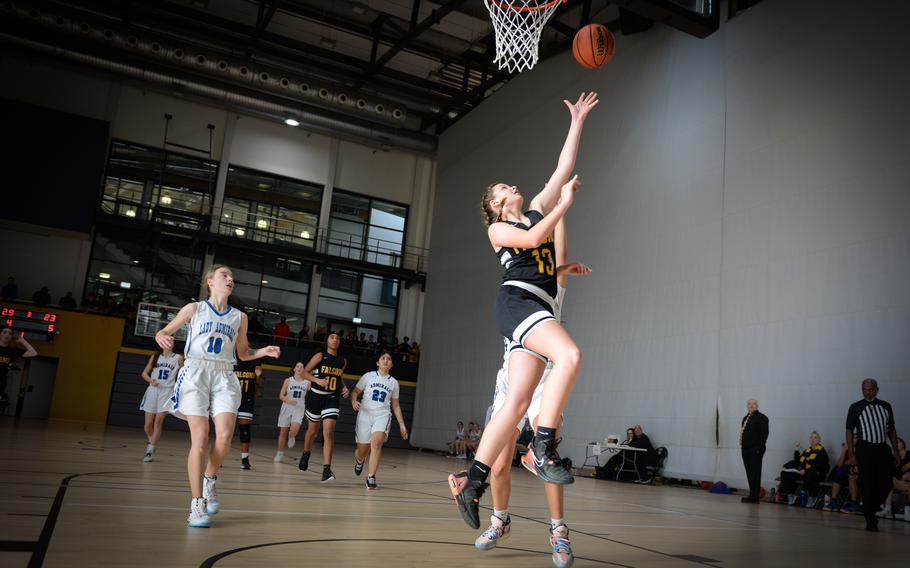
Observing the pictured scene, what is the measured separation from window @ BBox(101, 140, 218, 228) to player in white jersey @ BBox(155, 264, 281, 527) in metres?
19.6

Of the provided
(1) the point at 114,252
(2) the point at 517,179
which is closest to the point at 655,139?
(2) the point at 517,179

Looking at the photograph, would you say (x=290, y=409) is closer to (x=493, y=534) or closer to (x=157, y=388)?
(x=157, y=388)

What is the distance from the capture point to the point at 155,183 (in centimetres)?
2470

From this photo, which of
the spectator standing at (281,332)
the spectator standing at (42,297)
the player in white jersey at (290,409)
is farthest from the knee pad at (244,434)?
the spectator standing at (42,297)

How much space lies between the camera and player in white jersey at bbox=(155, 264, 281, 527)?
16.0 feet

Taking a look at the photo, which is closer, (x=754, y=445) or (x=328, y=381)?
(x=328, y=381)

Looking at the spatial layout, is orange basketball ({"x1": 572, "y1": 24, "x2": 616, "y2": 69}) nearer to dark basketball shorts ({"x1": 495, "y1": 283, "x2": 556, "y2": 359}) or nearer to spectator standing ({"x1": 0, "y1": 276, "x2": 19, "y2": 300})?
dark basketball shorts ({"x1": 495, "y1": 283, "x2": 556, "y2": 359})

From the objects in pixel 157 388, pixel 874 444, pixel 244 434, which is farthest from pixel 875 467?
pixel 157 388

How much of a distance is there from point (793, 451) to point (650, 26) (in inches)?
387

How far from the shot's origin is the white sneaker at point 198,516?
427cm

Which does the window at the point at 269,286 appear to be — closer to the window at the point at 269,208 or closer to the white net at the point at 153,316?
the window at the point at 269,208

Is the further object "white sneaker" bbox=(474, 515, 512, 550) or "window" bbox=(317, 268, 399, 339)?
"window" bbox=(317, 268, 399, 339)

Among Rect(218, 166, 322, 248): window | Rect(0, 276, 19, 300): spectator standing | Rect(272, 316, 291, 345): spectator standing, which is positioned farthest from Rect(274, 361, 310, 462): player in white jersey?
Rect(218, 166, 322, 248): window

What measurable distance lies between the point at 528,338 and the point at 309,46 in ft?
73.6
